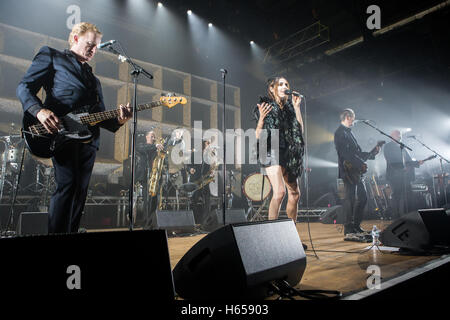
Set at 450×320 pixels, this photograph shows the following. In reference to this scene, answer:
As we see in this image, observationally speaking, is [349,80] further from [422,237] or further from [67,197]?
[67,197]

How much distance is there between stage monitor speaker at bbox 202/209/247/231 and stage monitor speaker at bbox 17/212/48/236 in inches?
104

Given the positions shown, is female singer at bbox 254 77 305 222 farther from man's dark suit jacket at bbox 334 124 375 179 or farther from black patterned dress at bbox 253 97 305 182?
man's dark suit jacket at bbox 334 124 375 179

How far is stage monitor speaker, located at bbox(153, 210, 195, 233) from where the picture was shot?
435 cm

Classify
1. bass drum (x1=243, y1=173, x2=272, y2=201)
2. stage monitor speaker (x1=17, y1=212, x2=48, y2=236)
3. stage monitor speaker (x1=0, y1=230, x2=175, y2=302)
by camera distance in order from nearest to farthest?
stage monitor speaker (x1=0, y1=230, x2=175, y2=302)
stage monitor speaker (x1=17, y1=212, x2=48, y2=236)
bass drum (x1=243, y1=173, x2=272, y2=201)

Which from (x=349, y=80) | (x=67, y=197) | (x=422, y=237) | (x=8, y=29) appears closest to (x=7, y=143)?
(x=8, y=29)

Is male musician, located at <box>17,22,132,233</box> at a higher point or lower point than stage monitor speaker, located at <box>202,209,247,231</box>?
higher

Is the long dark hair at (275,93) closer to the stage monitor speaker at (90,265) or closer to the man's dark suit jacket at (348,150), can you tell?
the man's dark suit jacket at (348,150)

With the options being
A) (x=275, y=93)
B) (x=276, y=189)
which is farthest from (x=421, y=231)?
(x=275, y=93)

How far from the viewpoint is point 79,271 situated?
946mm

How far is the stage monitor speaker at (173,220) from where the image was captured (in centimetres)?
435

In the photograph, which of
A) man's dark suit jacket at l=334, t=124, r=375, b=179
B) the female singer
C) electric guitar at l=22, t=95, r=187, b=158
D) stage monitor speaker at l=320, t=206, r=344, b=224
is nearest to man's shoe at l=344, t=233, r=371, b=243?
man's dark suit jacket at l=334, t=124, r=375, b=179

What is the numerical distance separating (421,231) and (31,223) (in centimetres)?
465
